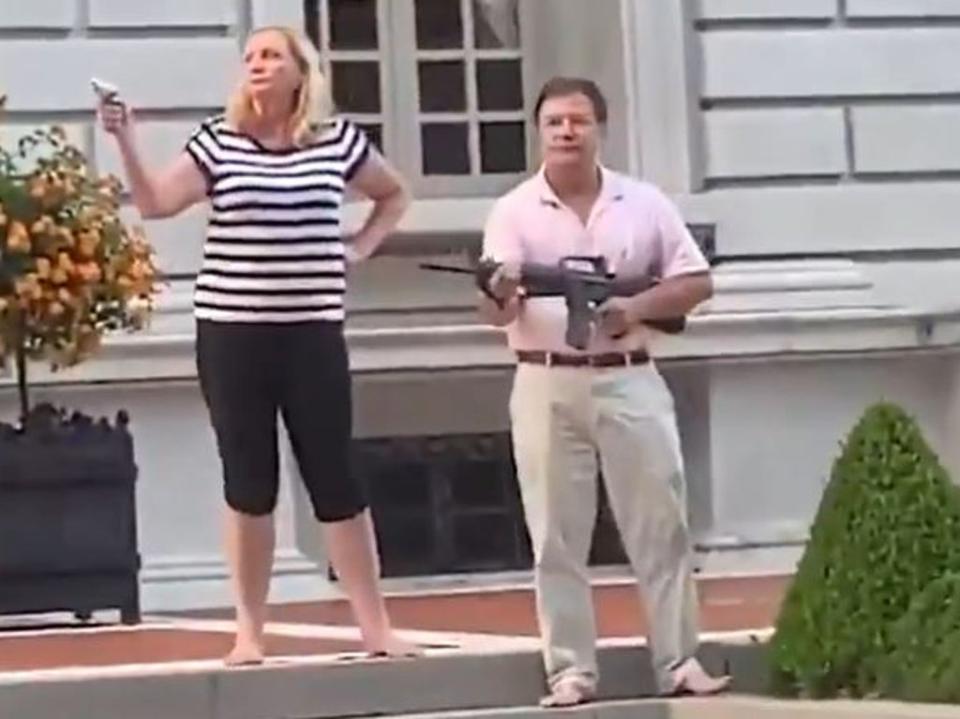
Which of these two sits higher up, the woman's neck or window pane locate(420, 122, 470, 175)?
window pane locate(420, 122, 470, 175)

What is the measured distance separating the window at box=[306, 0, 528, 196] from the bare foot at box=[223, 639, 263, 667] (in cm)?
644

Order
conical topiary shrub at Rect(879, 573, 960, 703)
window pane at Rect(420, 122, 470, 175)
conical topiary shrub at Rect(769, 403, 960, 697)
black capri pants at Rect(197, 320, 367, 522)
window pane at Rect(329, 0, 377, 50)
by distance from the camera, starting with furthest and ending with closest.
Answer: window pane at Rect(420, 122, 470, 175)
window pane at Rect(329, 0, 377, 50)
black capri pants at Rect(197, 320, 367, 522)
conical topiary shrub at Rect(769, 403, 960, 697)
conical topiary shrub at Rect(879, 573, 960, 703)

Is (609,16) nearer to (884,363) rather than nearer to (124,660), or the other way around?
(884,363)

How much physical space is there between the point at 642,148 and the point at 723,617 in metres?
4.32

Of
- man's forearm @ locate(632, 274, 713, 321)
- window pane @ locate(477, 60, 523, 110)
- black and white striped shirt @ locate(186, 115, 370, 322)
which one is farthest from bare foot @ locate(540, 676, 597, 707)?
window pane @ locate(477, 60, 523, 110)

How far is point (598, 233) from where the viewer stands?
24.8 ft

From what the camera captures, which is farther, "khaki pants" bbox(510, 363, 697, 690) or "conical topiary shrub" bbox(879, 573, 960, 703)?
"khaki pants" bbox(510, 363, 697, 690)

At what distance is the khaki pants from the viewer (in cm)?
753

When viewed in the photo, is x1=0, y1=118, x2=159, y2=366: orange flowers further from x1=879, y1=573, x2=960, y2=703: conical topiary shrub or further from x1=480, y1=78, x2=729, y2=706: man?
x1=879, y1=573, x2=960, y2=703: conical topiary shrub

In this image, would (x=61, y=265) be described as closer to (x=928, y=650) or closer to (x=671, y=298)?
(x=671, y=298)

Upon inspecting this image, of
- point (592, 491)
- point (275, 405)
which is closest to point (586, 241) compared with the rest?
point (592, 491)

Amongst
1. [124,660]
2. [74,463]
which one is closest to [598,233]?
[124,660]

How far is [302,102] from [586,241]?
3.06 feet

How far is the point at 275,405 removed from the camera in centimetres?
789
